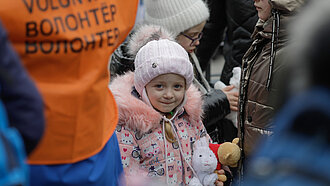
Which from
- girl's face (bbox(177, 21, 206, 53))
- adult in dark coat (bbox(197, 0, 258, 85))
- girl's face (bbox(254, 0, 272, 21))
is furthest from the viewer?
adult in dark coat (bbox(197, 0, 258, 85))

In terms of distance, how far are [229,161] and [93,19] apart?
1.28m

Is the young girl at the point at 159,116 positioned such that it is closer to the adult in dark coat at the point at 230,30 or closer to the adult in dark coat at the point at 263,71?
the adult in dark coat at the point at 263,71

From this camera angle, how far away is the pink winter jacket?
211 centimetres

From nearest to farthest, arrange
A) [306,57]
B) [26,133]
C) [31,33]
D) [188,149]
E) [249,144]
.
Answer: [306,57] → [26,133] → [31,33] → [188,149] → [249,144]

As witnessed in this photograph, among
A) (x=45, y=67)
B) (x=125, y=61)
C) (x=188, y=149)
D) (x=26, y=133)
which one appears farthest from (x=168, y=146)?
(x=26, y=133)

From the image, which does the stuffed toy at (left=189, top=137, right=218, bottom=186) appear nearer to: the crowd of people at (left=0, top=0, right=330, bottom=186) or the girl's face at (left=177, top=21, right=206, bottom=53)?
the crowd of people at (left=0, top=0, right=330, bottom=186)

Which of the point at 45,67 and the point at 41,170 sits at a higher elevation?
the point at 45,67

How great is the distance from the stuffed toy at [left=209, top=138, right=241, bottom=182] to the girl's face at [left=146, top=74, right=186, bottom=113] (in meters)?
0.37

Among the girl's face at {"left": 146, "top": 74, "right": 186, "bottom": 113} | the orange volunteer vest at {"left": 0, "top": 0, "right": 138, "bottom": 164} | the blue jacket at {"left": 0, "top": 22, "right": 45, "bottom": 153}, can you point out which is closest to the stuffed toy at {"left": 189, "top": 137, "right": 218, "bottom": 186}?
the girl's face at {"left": 146, "top": 74, "right": 186, "bottom": 113}

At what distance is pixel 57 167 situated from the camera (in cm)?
132

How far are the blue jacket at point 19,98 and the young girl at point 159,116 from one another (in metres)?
1.17

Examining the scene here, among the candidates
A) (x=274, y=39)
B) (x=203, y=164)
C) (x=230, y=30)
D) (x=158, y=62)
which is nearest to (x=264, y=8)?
(x=274, y=39)

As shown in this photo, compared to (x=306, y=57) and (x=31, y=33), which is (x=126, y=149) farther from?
(x=306, y=57)

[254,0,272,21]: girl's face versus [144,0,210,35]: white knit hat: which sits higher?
[254,0,272,21]: girl's face
